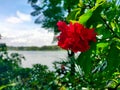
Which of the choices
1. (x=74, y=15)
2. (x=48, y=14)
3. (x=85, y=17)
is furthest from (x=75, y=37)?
(x=48, y=14)

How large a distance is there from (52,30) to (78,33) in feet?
52.0

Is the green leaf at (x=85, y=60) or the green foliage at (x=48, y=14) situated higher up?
the green foliage at (x=48, y=14)

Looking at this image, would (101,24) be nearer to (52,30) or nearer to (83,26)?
(83,26)

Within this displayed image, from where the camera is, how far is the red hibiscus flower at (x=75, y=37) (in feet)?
5.47

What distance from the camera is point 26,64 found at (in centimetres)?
1141

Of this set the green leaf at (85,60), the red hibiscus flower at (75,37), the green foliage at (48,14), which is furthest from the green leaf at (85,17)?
the green foliage at (48,14)

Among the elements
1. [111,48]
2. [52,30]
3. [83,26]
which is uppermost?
[52,30]

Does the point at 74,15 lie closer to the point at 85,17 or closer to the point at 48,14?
the point at 85,17

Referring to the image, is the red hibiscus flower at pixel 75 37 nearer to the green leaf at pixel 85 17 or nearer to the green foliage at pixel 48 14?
the green leaf at pixel 85 17

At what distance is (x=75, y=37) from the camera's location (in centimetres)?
170

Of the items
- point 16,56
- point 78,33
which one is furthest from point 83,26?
point 16,56

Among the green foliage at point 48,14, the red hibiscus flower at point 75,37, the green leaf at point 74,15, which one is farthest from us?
the green foliage at point 48,14

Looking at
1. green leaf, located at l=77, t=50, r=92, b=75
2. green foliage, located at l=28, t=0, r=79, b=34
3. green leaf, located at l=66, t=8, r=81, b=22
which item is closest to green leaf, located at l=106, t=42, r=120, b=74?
green leaf, located at l=77, t=50, r=92, b=75

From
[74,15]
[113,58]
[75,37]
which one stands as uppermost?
[74,15]
